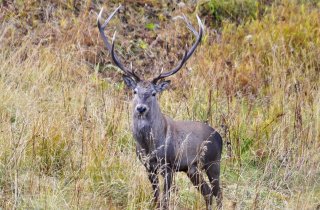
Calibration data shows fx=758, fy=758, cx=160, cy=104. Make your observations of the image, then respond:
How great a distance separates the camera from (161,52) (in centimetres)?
1027

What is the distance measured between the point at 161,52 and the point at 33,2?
210 cm

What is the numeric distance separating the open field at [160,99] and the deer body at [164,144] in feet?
0.60

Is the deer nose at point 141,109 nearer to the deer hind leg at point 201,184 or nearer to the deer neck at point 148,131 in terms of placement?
the deer neck at point 148,131

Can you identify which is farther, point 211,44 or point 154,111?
point 211,44

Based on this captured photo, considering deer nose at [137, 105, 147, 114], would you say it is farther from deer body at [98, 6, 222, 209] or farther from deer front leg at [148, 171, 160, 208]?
deer front leg at [148, 171, 160, 208]

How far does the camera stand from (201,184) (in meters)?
6.21

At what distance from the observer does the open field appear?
20.9 ft

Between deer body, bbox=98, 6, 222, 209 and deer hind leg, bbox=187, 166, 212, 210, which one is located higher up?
deer body, bbox=98, 6, 222, 209

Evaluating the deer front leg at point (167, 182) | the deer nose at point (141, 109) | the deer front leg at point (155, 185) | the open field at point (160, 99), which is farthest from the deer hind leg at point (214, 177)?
the deer nose at point (141, 109)

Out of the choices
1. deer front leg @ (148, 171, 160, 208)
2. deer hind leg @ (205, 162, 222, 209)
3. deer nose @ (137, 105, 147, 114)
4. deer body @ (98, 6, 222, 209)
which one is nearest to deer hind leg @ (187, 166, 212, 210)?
deer body @ (98, 6, 222, 209)

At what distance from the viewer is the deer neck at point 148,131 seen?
6.17 metres

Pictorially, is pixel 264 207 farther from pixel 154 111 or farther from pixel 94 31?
pixel 94 31

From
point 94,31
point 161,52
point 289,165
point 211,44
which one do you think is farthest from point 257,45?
point 289,165

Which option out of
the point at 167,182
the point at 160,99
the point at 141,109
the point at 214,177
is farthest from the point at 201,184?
the point at 160,99
